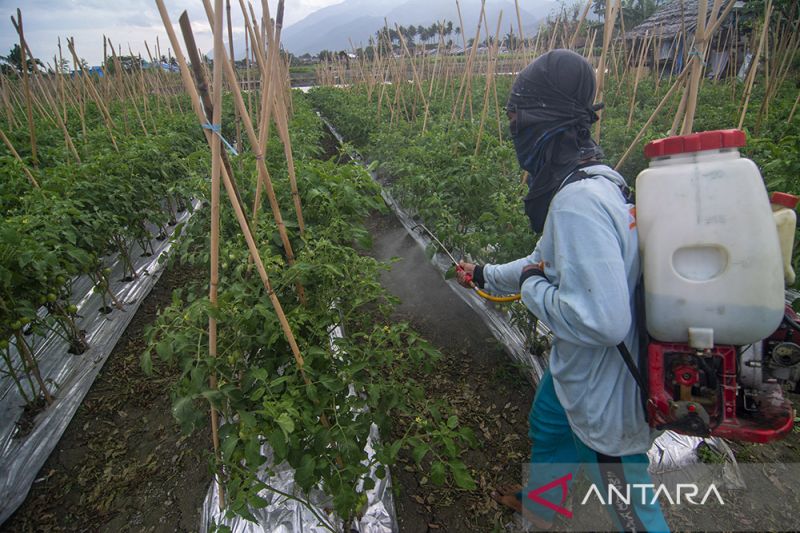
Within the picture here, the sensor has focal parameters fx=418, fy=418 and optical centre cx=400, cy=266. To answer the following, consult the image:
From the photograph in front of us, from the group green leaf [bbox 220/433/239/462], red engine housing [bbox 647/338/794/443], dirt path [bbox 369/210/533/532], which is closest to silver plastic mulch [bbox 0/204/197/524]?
green leaf [bbox 220/433/239/462]

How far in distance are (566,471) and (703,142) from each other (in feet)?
4.79

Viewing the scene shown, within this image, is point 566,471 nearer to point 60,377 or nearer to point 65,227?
point 65,227

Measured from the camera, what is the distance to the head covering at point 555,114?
1360mm

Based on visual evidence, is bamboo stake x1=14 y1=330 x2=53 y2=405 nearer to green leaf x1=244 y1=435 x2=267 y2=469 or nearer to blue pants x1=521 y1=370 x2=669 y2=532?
green leaf x1=244 y1=435 x2=267 y2=469

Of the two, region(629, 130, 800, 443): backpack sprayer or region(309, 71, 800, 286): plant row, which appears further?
region(309, 71, 800, 286): plant row

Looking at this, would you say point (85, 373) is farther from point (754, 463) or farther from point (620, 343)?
point (754, 463)

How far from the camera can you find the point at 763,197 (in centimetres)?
102

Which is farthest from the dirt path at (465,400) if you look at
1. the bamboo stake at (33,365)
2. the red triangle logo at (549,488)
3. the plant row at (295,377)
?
the bamboo stake at (33,365)

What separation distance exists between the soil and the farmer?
196 cm

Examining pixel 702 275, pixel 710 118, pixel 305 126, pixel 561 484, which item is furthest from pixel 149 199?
pixel 710 118

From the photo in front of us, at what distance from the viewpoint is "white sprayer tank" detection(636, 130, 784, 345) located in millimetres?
1020

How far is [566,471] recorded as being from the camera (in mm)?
1860

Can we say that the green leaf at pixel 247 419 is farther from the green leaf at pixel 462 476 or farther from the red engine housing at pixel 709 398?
the red engine housing at pixel 709 398

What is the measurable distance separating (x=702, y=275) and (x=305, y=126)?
5.76 metres
